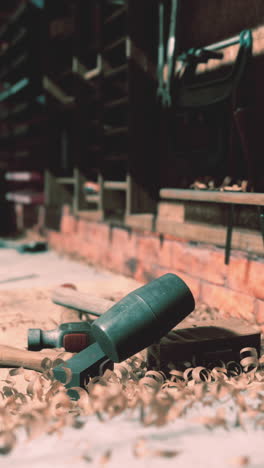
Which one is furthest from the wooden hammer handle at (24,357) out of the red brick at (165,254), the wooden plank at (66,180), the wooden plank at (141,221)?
the wooden plank at (66,180)

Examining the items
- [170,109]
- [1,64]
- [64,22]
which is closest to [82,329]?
[170,109]

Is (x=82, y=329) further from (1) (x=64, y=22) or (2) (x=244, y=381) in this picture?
(1) (x=64, y=22)

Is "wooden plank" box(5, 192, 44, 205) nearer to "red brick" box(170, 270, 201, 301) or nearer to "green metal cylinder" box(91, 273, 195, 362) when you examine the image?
"red brick" box(170, 270, 201, 301)

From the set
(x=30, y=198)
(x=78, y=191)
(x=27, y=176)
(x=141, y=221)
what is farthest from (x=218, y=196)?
(x=27, y=176)

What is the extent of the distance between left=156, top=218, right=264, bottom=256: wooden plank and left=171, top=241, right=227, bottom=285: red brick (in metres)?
0.08

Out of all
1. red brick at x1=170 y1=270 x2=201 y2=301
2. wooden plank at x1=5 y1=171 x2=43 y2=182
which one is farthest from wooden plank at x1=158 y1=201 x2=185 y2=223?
wooden plank at x1=5 y1=171 x2=43 y2=182

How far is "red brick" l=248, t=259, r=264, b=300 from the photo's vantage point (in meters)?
3.35

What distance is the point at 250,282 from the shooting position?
3455mm

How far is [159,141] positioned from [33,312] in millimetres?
2130

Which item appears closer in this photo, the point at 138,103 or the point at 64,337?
the point at 64,337

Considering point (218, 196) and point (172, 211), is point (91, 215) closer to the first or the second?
point (172, 211)

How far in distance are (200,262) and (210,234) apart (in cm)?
27

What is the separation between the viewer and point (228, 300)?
3672 millimetres

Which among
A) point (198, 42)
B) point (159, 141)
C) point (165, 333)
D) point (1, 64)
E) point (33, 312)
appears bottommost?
point (33, 312)
